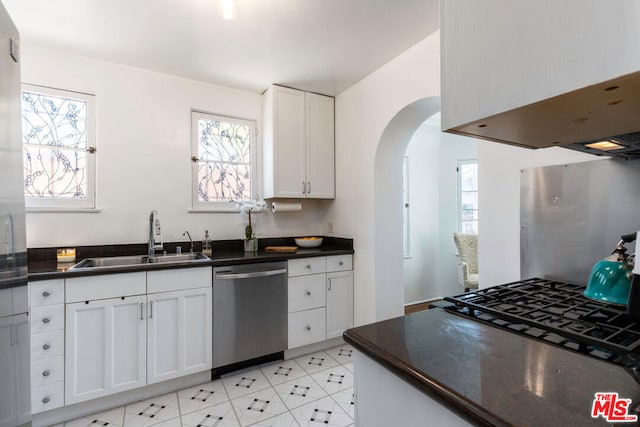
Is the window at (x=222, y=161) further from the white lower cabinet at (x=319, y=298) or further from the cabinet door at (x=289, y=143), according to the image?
the white lower cabinet at (x=319, y=298)

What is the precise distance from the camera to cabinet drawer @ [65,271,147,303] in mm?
1769

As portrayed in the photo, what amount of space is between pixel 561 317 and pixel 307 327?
199 cm

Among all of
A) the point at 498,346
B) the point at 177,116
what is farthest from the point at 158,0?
the point at 498,346

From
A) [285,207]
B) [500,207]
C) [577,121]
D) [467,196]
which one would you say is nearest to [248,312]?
[285,207]

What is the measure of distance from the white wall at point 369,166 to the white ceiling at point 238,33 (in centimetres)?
16

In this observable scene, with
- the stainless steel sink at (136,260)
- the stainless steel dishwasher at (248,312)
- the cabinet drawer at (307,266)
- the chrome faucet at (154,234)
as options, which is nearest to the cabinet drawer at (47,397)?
the stainless steel sink at (136,260)

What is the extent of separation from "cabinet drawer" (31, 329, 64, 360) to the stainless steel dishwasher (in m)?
0.88

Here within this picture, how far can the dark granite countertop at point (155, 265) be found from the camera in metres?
1.79

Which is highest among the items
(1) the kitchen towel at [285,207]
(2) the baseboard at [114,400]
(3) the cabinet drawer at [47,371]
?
(1) the kitchen towel at [285,207]

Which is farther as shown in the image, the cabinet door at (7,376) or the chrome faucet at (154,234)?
the chrome faucet at (154,234)

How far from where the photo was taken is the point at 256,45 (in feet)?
7.13

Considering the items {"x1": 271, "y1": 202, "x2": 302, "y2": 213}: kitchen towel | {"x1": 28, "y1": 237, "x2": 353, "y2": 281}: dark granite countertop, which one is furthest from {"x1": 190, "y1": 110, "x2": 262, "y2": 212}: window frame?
{"x1": 28, "y1": 237, "x2": 353, "y2": 281}: dark granite countertop

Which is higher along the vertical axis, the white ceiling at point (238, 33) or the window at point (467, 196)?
the white ceiling at point (238, 33)

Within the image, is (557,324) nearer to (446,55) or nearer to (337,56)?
(446,55)
